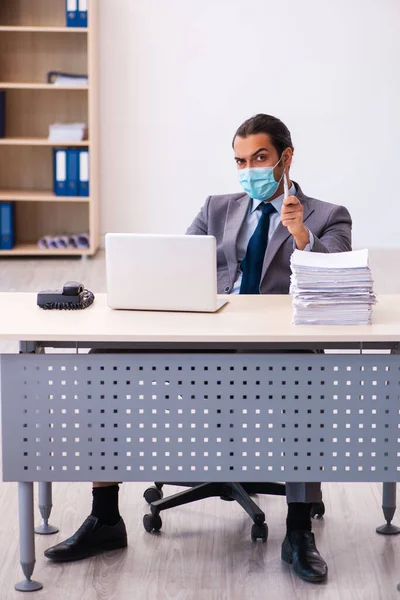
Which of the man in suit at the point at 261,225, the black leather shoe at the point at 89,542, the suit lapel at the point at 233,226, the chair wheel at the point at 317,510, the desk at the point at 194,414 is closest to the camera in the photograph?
the desk at the point at 194,414

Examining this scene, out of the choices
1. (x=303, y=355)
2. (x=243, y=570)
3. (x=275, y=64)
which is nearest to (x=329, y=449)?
(x=303, y=355)

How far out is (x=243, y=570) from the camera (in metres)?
2.67

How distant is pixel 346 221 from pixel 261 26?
432 centimetres

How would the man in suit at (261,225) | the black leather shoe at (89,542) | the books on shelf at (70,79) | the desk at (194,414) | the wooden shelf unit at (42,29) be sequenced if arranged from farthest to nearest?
1. the books on shelf at (70,79)
2. the wooden shelf unit at (42,29)
3. the man in suit at (261,225)
4. the black leather shoe at (89,542)
5. the desk at (194,414)

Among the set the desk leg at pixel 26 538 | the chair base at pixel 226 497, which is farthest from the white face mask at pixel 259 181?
the desk leg at pixel 26 538

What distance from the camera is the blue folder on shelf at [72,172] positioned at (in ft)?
22.5

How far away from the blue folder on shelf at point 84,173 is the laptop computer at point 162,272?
427 centimetres

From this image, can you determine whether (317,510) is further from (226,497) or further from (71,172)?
(71,172)

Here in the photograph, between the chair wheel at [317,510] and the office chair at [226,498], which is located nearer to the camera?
the office chair at [226,498]

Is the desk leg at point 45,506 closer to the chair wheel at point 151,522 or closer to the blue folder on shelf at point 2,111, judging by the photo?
the chair wheel at point 151,522

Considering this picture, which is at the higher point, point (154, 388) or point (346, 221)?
point (346, 221)

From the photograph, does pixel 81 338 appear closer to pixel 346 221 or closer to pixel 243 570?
pixel 243 570

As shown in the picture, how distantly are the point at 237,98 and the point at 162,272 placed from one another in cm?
478

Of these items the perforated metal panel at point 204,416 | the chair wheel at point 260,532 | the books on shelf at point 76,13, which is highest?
the books on shelf at point 76,13
